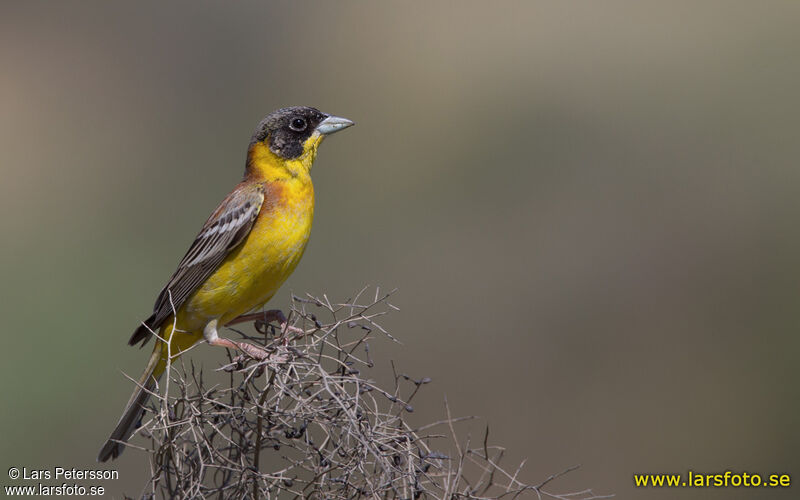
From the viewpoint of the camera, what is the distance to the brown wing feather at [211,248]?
558cm

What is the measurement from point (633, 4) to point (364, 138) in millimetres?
6742

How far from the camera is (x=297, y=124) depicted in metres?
5.98

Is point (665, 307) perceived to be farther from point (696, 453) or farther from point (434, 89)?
point (434, 89)

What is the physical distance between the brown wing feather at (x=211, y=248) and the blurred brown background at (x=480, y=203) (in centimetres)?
267

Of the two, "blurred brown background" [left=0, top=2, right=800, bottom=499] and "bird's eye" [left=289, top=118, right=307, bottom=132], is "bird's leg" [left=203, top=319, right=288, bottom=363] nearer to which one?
"bird's eye" [left=289, top=118, right=307, bottom=132]

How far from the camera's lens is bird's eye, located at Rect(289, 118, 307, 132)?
19.6 feet

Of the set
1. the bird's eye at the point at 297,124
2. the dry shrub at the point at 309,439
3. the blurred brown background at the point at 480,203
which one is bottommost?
the blurred brown background at the point at 480,203

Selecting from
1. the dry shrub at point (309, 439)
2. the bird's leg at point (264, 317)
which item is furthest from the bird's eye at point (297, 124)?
the dry shrub at point (309, 439)

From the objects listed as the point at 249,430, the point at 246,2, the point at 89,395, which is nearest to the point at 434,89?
the point at 246,2

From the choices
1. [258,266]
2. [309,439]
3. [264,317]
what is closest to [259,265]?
[258,266]

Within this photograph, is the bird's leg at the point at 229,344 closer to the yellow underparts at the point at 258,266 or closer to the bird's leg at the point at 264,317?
the yellow underparts at the point at 258,266

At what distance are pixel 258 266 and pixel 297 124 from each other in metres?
1.06

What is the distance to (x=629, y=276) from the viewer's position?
478 inches

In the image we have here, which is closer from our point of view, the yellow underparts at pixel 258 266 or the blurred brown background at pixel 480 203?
the yellow underparts at pixel 258 266
